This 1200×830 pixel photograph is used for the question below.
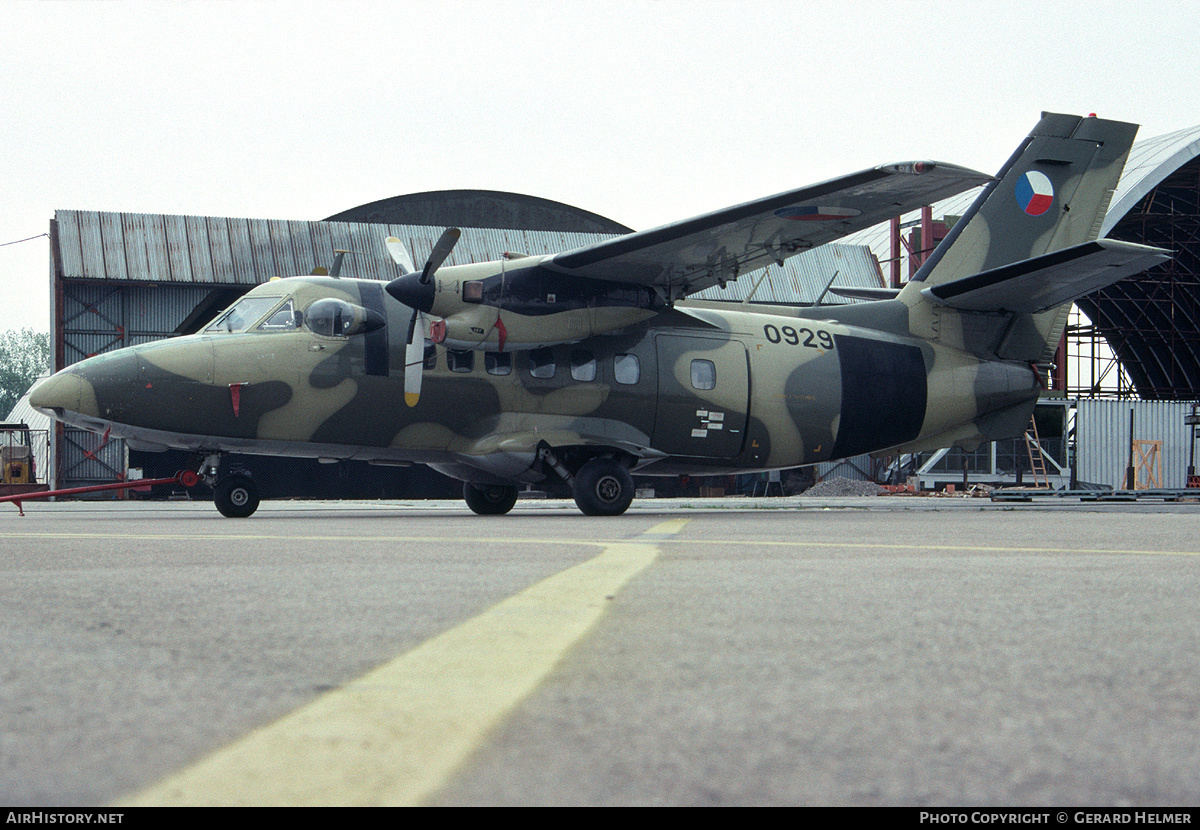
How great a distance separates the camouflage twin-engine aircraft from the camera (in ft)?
40.0

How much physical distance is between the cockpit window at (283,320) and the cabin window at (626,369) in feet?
13.0

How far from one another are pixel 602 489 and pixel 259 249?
74.9ft

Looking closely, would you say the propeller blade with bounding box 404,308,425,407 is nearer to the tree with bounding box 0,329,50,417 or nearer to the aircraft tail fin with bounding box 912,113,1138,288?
the aircraft tail fin with bounding box 912,113,1138,288

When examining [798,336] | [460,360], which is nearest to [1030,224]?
[798,336]

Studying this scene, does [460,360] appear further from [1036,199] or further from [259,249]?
[259,249]

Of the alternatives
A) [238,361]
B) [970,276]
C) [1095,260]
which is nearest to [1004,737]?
A: [238,361]

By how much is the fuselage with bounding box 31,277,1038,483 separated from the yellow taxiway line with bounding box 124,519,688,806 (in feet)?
32.5

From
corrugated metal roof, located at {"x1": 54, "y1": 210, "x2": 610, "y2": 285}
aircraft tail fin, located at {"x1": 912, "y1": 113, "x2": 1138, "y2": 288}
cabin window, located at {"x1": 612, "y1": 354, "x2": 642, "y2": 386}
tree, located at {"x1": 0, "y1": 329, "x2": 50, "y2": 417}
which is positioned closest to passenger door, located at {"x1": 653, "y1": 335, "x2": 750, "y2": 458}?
cabin window, located at {"x1": 612, "y1": 354, "x2": 642, "y2": 386}

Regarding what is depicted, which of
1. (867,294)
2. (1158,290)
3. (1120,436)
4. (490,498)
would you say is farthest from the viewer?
(1158,290)

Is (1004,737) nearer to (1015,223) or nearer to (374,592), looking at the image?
(374,592)

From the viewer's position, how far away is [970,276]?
15031 millimetres

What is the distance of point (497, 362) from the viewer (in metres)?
13.1

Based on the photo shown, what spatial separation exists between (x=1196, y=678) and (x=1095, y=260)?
12.3 meters

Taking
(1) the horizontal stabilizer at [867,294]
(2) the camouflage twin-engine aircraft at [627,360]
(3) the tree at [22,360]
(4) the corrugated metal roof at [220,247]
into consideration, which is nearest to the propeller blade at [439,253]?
(2) the camouflage twin-engine aircraft at [627,360]
